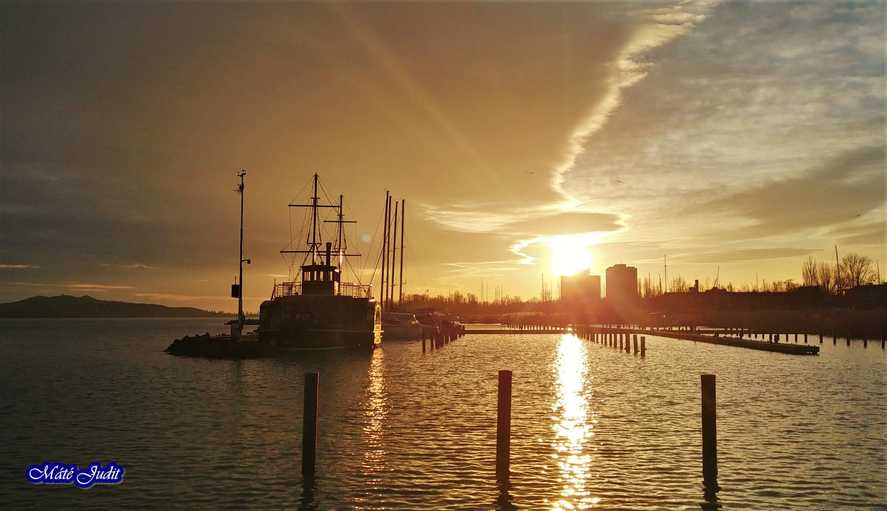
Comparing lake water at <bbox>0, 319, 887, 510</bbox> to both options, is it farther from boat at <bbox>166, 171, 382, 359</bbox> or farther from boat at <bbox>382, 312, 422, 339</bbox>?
boat at <bbox>382, 312, 422, 339</bbox>

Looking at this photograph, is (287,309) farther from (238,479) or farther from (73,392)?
(238,479)

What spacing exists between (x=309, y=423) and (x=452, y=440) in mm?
5793

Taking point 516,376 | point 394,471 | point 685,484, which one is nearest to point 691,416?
point 685,484

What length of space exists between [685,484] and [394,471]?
654 centimetres

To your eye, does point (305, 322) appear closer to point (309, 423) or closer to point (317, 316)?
point (317, 316)

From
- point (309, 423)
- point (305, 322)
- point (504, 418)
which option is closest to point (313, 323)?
point (305, 322)

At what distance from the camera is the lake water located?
1512 cm

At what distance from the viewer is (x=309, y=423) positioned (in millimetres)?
16203

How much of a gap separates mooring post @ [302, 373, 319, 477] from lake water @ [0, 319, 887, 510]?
0.45 meters

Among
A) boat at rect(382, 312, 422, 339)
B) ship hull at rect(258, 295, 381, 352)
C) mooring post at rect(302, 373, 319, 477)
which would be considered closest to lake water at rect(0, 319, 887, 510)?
mooring post at rect(302, 373, 319, 477)

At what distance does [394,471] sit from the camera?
56.3 ft

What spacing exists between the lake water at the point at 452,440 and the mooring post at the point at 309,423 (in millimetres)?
454

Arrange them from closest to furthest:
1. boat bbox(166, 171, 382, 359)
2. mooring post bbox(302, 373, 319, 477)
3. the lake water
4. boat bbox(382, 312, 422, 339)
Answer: the lake water, mooring post bbox(302, 373, 319, 477), boat bbox(166, 171, 382, 359), boat bbox(382, 312, 422, 339)

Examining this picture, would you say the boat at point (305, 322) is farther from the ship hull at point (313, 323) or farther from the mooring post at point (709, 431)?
the mooring post at point (709, 431)
